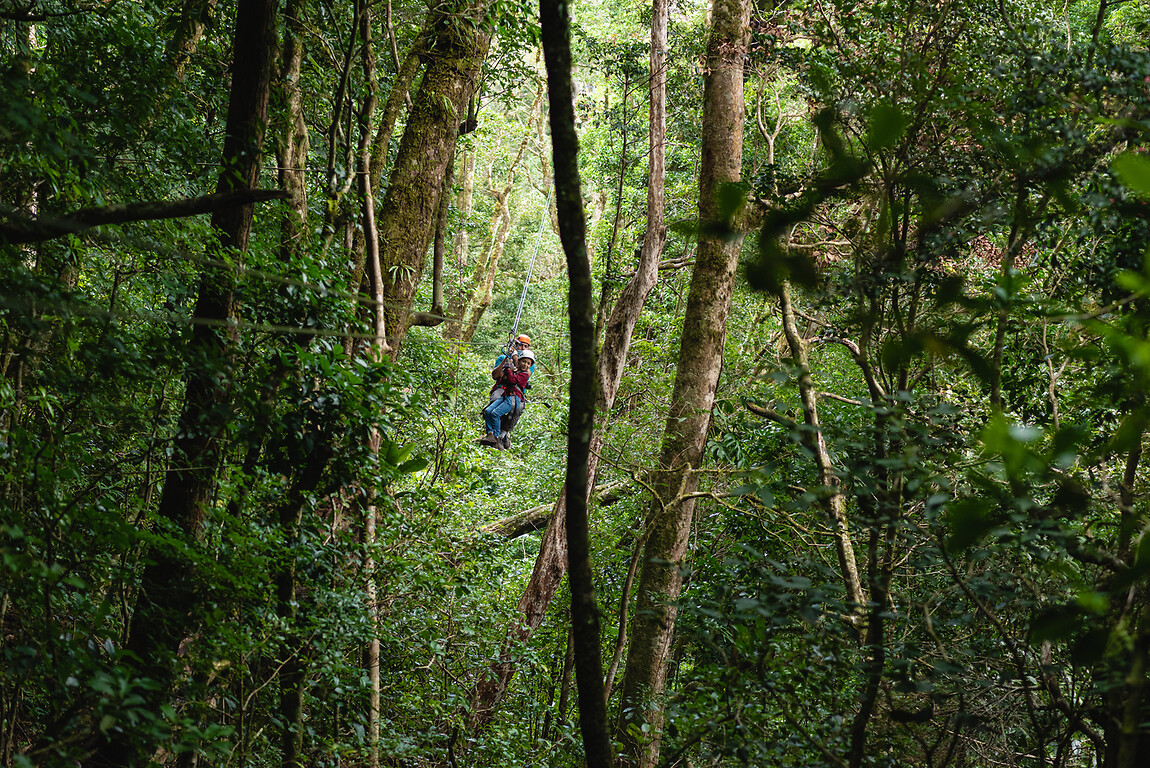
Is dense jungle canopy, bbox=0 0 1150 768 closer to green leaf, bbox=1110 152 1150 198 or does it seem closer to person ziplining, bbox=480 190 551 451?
green leaf, bbox=1110 152 1150 198

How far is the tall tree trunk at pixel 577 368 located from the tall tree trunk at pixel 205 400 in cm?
155

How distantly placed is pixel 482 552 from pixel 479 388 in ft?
27.0

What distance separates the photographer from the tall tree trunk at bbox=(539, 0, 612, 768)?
1.32 m

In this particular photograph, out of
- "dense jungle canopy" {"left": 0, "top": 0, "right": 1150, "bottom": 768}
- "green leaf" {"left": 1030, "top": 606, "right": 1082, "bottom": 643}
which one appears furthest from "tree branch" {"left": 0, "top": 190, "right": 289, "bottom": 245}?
"green leaf" {"left": 1030, "top": 606, "right": 1082, "bottom": 643}

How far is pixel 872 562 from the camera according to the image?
2238 millimetres

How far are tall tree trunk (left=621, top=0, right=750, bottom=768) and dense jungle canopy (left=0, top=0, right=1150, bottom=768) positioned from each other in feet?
0.09

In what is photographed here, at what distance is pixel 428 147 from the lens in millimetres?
5203

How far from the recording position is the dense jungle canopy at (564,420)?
141 centimetres

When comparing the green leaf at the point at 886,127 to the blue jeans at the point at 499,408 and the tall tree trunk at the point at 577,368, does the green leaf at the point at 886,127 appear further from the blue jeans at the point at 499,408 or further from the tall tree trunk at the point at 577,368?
the blue jeans at the point at 499,408

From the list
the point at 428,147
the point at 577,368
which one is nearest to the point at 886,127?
the point at 577,368

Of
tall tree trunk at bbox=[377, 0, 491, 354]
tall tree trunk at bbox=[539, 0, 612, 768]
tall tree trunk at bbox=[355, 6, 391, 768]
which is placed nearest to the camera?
tall tree trunk at bbox=[539, 0, 612, 768]

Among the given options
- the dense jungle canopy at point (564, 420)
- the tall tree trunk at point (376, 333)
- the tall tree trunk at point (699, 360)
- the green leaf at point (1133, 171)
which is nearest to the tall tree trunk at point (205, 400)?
the dense jungle canopy at point (564, 420)

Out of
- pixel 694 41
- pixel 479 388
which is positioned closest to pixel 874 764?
pixel 694 41

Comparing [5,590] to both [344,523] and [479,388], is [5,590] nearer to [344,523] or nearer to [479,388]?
[344,523]
